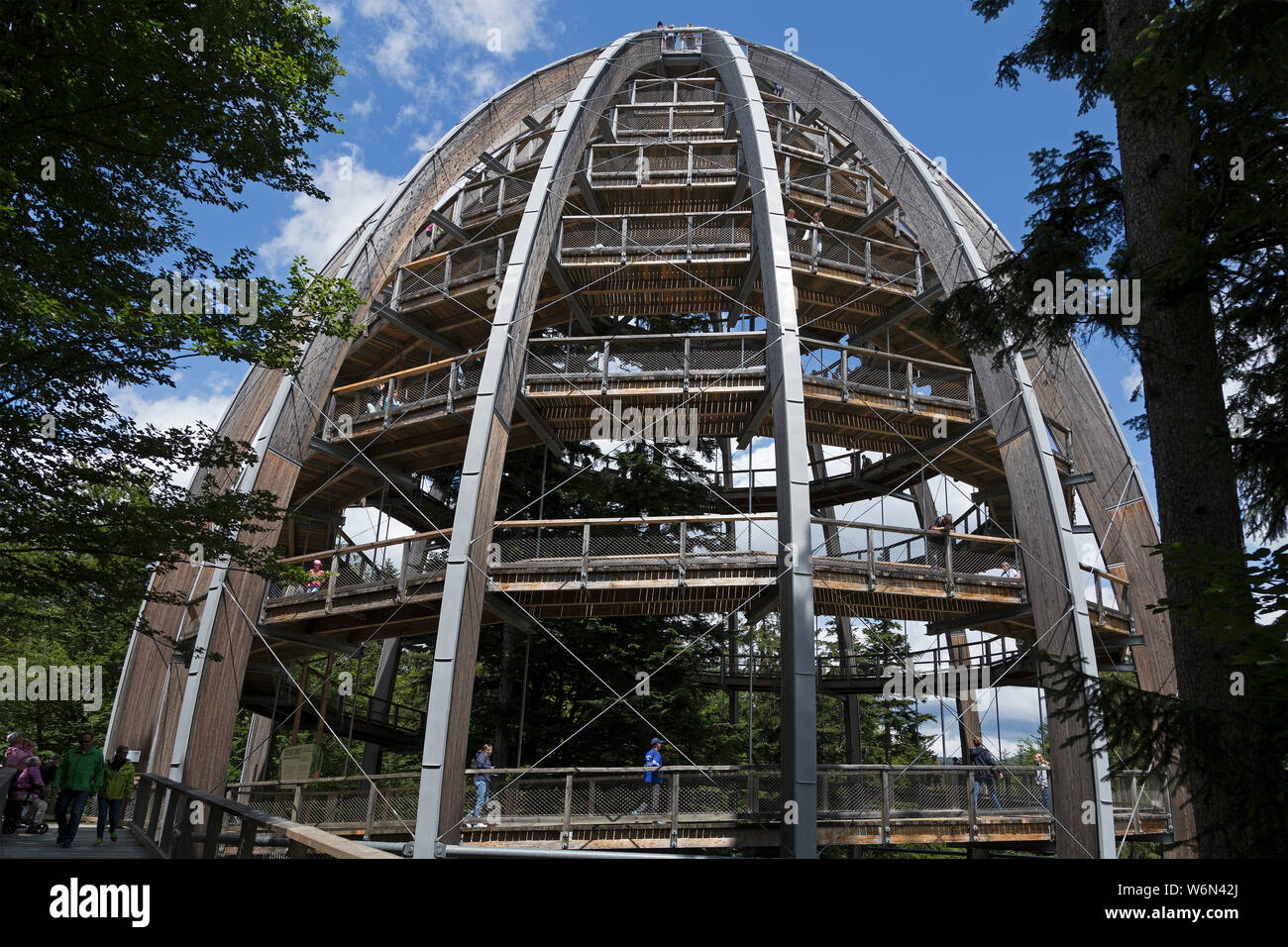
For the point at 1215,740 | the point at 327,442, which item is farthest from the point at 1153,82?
the point at 327,442

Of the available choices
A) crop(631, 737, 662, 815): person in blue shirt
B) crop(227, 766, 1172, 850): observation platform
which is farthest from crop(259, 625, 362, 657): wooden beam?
crop(631, 737, 662, 815): person in blue shirt

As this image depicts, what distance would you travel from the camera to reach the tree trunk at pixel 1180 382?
4.69 meters

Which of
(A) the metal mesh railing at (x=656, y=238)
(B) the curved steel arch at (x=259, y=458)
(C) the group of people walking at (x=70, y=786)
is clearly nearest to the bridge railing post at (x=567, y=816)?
(B) the curved steel arch at (x=259, y=458)

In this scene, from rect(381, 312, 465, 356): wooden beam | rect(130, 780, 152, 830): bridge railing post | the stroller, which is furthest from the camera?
rect(381, 312, 465, 356): wooden beam

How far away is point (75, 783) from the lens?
797 cm

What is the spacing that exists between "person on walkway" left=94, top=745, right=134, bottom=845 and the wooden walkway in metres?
0.20

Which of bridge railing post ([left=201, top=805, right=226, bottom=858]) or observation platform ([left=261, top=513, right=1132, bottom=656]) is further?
observation platform ([left=261, top=513, right=1132, bottom=656])

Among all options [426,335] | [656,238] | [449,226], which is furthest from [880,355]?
[449,226]

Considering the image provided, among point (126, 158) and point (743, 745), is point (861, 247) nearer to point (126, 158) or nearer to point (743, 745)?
point (743, 745)

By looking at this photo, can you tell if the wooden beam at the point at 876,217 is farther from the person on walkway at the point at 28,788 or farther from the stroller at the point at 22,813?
the stroller at the point at 22,813

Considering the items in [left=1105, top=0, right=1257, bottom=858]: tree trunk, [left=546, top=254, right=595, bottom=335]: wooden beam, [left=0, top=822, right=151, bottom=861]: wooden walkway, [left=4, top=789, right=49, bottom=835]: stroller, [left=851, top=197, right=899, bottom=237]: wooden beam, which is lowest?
[left=0, top=822, right=151, bottom=861]: wooden walkway

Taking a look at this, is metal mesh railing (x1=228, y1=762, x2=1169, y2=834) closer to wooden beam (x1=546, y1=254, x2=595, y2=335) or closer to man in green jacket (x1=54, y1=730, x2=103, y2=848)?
man in green jacket (x1=54, y1=730, x2=103, y2=848)

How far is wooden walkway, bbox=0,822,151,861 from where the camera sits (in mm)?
7195

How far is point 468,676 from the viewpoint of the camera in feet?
41.3
